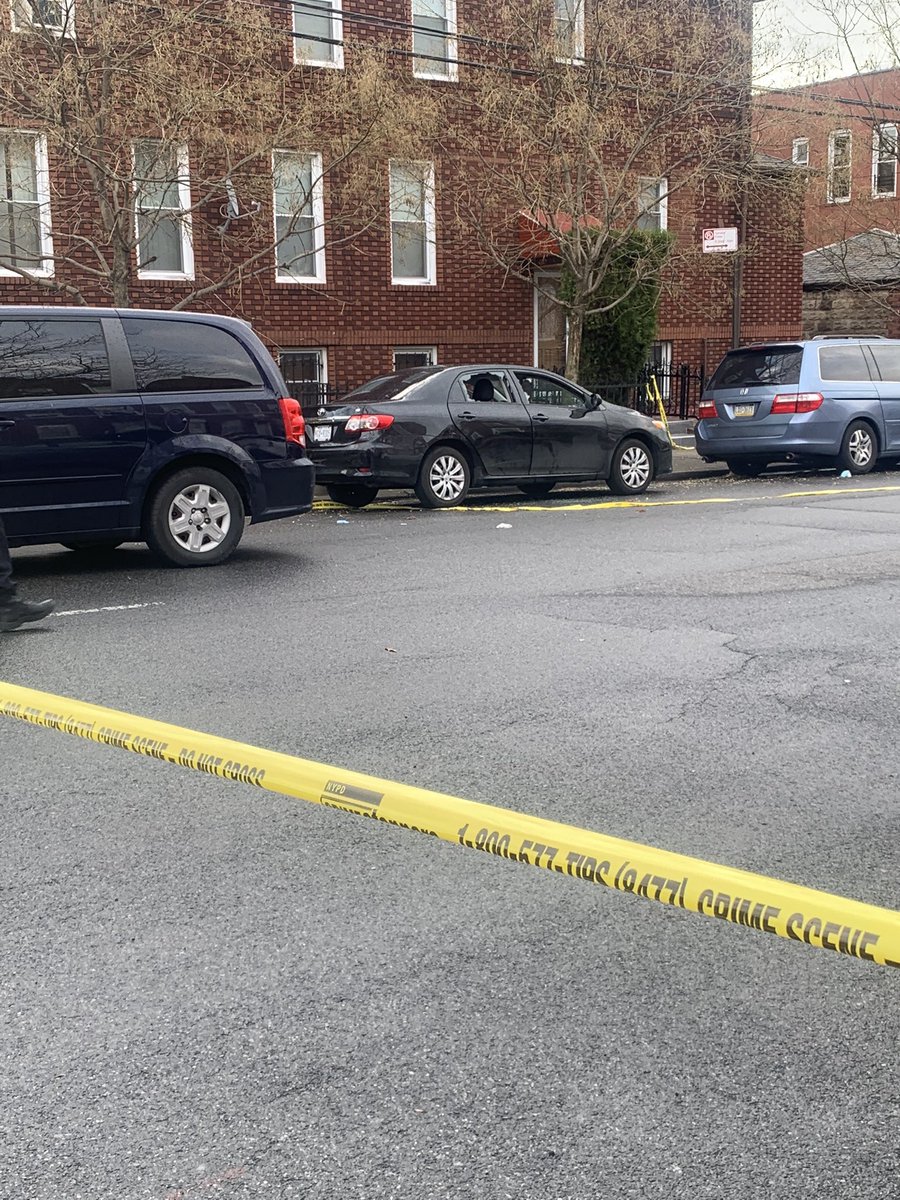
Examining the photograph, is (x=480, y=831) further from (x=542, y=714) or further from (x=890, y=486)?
(x=890, y=486)

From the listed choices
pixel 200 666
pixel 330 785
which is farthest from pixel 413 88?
pixel 330 785

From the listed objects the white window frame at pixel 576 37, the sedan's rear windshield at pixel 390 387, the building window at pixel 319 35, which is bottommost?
the sedan's rear windshield at pixel 390 387

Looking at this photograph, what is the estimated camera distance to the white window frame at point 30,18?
1461 cm

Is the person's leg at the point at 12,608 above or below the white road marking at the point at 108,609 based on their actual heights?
above

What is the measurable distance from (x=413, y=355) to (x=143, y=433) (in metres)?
14.7

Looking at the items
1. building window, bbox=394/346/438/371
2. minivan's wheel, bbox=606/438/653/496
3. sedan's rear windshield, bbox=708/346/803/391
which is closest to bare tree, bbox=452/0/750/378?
building window, bbox=394/346/438/371

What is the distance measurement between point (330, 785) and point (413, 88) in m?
18.9

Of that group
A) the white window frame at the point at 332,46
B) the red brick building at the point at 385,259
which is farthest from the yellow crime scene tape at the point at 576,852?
the white window frame at the point at 332,46

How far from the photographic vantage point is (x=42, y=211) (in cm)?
1844

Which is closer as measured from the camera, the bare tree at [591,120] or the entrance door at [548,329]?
the bare tree at [591,120]

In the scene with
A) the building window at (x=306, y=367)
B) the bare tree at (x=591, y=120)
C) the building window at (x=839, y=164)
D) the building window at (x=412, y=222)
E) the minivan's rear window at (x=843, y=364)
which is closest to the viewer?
the minivan's rear window at (x=843, y=364)

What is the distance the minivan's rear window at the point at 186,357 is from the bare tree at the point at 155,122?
231 inches

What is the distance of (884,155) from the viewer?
2573cm

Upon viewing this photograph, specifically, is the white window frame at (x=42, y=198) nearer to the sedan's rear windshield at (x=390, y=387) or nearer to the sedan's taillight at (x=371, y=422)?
the sedan's rear windshield at (x=390, y=387)
